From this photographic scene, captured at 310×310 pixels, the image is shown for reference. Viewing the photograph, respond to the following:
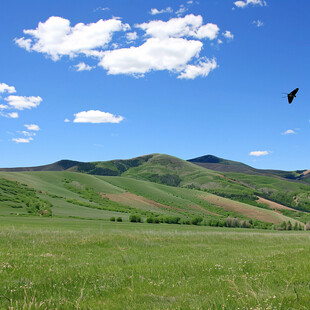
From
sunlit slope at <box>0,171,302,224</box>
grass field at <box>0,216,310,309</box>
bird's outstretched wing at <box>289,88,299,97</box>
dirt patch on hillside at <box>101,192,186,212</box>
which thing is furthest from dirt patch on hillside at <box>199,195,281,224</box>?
bird's outstretched wing at <box>289,88,299,97</box>

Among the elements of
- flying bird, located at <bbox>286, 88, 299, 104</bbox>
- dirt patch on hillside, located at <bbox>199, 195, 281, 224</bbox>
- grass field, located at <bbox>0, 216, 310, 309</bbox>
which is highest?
flying bird, located at <bbox>286, 88, 299, 104</bbox>

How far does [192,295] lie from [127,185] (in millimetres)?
164287

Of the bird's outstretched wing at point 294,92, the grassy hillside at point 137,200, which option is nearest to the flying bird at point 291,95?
the bird's outstretched wing at point 294,92

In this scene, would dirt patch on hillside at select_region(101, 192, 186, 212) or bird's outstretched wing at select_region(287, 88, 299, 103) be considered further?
dirt patch on hillside at select_region(101, 192, 186, 212)

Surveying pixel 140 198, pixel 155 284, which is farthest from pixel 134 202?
pixel 155 284

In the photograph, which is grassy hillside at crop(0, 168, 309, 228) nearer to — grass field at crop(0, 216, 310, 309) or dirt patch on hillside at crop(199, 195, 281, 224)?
dirt patch on hillside at crop(199, 195, 281, 224)

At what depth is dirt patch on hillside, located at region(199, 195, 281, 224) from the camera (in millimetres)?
125000

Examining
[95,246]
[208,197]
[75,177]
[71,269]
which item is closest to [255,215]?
[208,197]

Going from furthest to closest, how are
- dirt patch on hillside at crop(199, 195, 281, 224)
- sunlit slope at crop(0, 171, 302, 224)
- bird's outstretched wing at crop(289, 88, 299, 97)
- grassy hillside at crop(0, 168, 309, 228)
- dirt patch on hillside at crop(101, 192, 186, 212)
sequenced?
dirt patch on hillside at crop(199, 195, 281, 224), dirt patch on hillside at crop(101, 192, 186, 212), sunlit slope at crop(0, 171, 302, 224), grassy hillside at crop(0, 168, 309, 228), bird's outstretched wing at crop(289, 88, 299, 97)

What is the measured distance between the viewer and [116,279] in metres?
9.95

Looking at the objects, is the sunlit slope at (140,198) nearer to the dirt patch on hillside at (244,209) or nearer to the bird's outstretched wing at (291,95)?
the dirt patch on hillside at (244,209)

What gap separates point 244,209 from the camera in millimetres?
142375

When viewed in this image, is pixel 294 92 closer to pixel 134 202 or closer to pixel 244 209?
pixel 134 202

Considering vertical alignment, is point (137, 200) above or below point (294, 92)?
below
